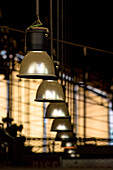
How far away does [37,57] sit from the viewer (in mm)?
2615

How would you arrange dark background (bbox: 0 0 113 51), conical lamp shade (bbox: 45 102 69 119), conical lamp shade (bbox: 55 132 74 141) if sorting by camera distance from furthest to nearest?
1. dark background (bbox: 0 0 113 51)
2. conical lamp shade (bbox: 55 132 74 141)
3. conical lamp shade (bbox: 45 102 69 119)

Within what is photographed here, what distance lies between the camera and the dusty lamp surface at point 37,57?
2615 mm

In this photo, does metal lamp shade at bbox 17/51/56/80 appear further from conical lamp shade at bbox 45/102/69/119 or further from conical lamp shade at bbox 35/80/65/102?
conical lamp shade at bbox 45/102/69/119

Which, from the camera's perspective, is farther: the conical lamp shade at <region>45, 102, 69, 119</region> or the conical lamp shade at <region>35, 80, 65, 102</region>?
the conical lamp shade at <region>45, 102, 69, 119</region>

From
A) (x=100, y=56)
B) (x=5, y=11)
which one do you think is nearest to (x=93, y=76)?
(x=100, y=56)

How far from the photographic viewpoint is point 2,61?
502 inches

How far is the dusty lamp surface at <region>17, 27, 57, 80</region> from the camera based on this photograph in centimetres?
262

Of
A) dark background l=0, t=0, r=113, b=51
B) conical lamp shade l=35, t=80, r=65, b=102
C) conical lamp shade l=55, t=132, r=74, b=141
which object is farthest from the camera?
dark background l=0, t=0, r=113, b=51

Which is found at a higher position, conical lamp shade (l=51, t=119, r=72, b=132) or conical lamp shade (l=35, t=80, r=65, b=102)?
conical lamp shade (l=35, t=80, r=65, b=102)

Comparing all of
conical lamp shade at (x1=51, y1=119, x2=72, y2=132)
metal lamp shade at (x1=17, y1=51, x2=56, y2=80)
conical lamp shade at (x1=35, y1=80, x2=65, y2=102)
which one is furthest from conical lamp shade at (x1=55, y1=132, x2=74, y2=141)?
metal lamp shade at (x1=17, y1=51, x2=56, y2=80)

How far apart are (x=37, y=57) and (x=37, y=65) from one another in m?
0.04

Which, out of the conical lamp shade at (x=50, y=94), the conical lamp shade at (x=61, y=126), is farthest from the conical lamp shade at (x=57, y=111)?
the conical lamp shade at (x=50, y=94)

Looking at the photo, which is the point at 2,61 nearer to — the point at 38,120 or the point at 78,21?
the point at 78,21

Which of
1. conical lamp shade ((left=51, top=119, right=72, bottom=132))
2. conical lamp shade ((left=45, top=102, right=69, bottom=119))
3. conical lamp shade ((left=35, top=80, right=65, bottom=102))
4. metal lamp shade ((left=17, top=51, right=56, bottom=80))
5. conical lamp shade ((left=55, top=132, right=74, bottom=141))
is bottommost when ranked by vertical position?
conical lamp shade ((left=55, top=132, right=74, bottom=141))
